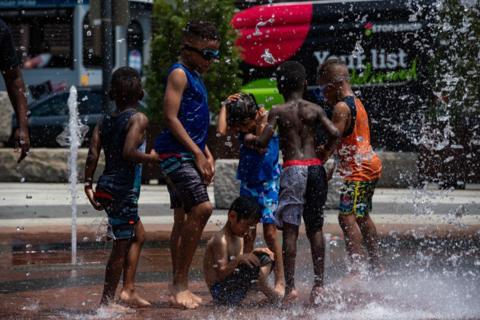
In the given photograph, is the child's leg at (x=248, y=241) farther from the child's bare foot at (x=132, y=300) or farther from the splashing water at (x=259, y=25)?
the splashing water at (x=259, y=25)

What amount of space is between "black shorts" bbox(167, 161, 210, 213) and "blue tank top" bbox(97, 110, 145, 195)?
24 centimetres

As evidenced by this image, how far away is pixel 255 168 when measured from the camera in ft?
22.5

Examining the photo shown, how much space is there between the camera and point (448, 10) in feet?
48.7

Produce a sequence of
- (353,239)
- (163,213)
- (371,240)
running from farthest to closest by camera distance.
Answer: (163,213)
(371,240)
(353,239)

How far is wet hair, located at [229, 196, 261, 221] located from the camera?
639cm

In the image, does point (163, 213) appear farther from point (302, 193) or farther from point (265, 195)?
point (302, 193)

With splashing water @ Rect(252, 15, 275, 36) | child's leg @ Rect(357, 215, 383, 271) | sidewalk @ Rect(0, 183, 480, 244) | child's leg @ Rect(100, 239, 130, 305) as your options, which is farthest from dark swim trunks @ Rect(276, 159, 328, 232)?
splashing water @ Rect(252, 15, 275, 36)

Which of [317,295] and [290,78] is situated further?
[290,78]

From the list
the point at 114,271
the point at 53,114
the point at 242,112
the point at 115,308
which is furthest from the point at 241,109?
the point at 53,114

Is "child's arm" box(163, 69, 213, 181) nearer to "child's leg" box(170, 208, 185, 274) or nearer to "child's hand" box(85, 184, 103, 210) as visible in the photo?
"child's leg" box(170, 208, 185, 274)

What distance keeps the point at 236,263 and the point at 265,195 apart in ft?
2.57

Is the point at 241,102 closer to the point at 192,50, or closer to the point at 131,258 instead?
the point at 192,50

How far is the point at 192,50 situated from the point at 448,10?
904 cm

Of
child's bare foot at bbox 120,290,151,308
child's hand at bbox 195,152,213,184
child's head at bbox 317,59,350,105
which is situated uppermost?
child's head at bbox 317,59,350,105
